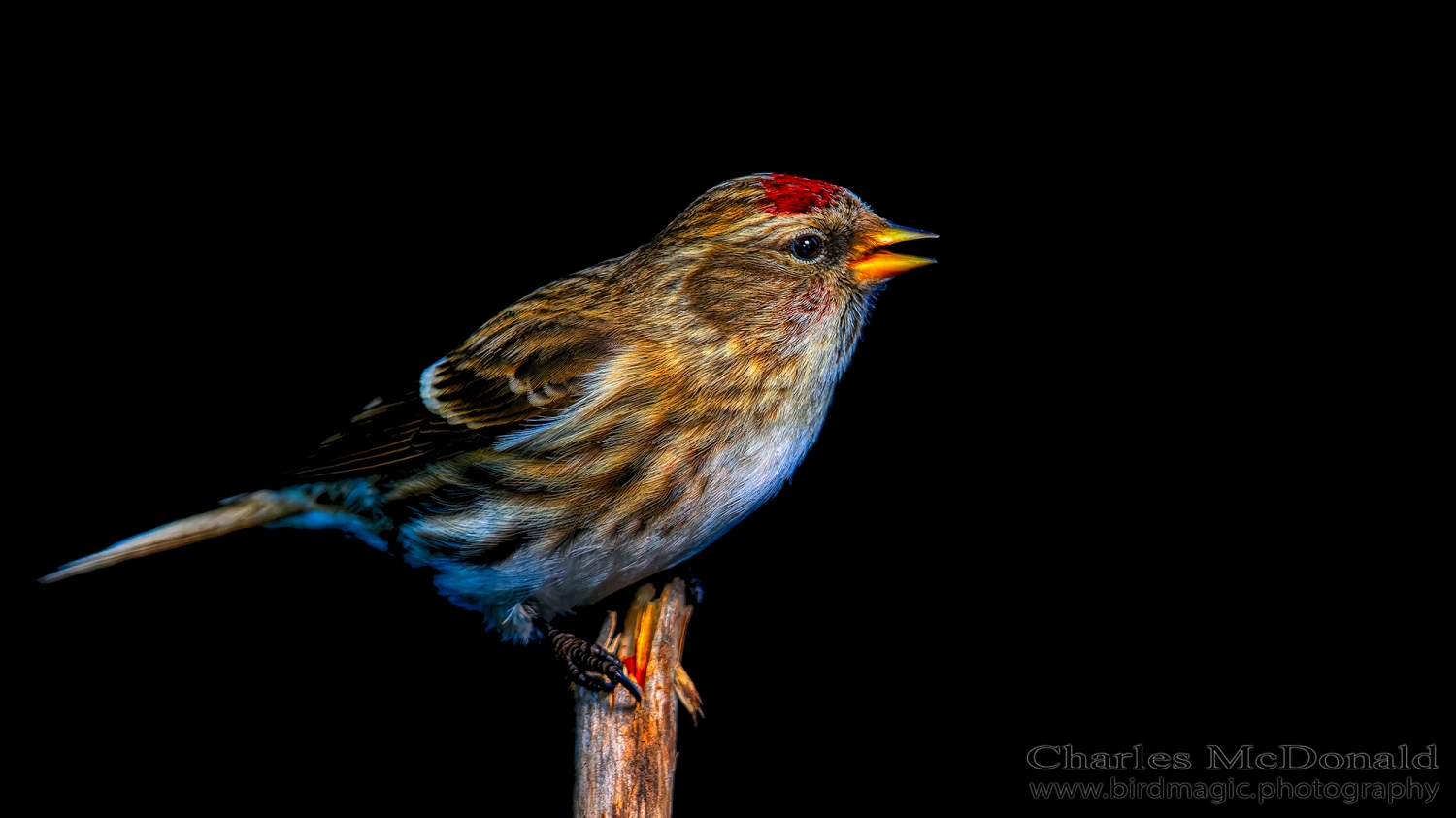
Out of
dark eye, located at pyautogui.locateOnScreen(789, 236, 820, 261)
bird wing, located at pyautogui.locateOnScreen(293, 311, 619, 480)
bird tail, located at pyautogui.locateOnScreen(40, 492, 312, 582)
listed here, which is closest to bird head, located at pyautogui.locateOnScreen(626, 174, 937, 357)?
dark eye, located at pyautogui.locateOnScreen(789, 236, 820, 261)

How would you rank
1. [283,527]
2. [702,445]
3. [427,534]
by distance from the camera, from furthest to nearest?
[283,527]
[427,534]
[702,445]

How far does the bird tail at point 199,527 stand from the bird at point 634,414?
0.04ft

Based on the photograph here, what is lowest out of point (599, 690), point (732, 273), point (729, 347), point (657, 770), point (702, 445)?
point (657, 770)

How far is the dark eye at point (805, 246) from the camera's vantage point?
10.1 feet

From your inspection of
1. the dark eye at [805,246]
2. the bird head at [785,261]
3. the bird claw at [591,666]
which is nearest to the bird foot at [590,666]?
the bird claw at [591,666]

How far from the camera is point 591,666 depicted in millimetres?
3057

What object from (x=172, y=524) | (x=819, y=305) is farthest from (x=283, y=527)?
(x=819, y=305)

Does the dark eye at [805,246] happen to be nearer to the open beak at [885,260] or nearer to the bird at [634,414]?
the bird at [634,414]

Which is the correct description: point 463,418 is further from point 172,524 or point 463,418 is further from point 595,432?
point 172,524

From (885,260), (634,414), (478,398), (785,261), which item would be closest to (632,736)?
(634,414)

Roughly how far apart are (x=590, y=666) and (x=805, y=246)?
1188 millimetres

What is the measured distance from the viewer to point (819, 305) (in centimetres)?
308

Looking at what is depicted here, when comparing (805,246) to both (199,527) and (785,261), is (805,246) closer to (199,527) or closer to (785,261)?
(785,261)

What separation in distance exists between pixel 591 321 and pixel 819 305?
1.94 feet
